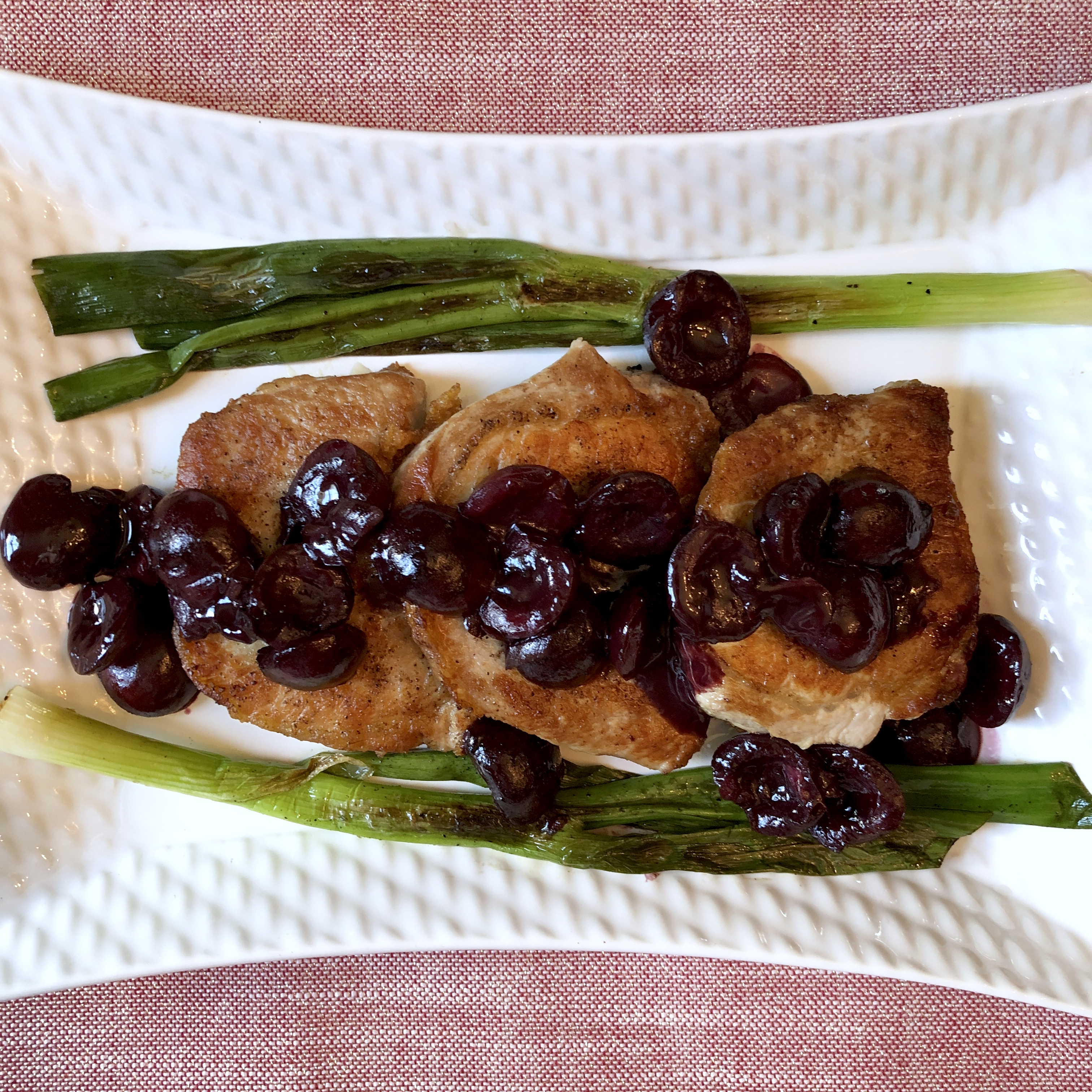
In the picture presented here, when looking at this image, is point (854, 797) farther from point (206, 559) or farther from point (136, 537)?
point (136, 537)

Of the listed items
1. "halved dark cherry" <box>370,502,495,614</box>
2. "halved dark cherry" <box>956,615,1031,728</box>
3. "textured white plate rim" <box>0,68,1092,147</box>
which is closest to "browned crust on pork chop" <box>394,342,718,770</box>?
"halved dark cherry" <box>370,502,495,614</box>

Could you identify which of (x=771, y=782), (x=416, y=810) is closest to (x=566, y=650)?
(x=771, y=782)

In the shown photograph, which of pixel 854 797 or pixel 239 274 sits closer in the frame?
pixel 854 797

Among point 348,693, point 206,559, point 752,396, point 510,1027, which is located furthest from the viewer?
point 510,1027

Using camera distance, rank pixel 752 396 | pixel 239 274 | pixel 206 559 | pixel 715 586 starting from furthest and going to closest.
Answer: pixel 239 274
pixel 752 396
pixel 206 559
pixel 715 586

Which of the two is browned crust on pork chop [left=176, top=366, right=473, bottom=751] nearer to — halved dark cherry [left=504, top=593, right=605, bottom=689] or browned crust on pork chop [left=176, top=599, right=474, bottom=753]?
browned crust on pork chop [left=176, top=599, right=474, bottom=753]

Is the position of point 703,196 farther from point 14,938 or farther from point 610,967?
point 14,938
